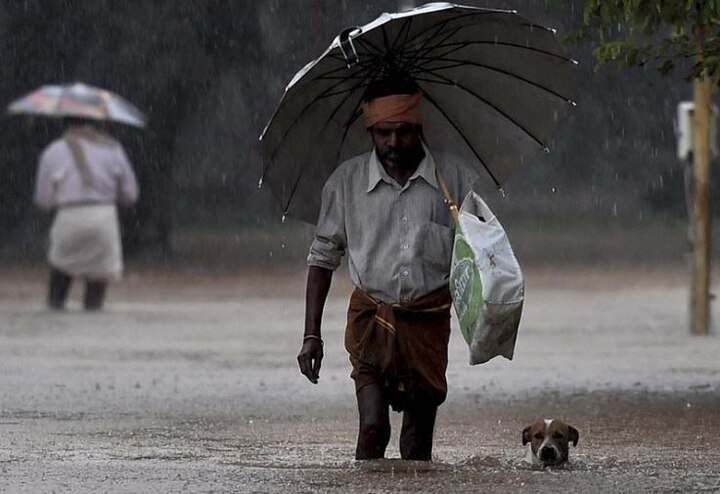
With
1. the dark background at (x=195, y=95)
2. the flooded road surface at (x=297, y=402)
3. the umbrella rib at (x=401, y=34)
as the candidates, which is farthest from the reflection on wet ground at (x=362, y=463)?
the dark background at (x=195, y=95)

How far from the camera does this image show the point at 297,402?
42.1 ft

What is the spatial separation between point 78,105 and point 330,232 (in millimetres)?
14174

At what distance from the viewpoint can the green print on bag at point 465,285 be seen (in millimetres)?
8031

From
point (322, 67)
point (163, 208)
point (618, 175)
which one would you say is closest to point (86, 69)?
point (163, 208)

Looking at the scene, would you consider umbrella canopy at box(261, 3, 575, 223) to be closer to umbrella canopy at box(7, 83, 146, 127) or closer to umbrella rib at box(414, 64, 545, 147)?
umbrella rib at box(414, 64, 545, 147)

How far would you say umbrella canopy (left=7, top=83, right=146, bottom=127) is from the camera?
22.2m

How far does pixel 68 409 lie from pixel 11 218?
19.8m

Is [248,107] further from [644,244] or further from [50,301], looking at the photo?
[50,301]

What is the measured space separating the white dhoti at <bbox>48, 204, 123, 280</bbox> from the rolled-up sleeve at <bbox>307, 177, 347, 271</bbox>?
12.6 m

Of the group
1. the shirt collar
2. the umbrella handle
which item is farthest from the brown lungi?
the umbrella handle

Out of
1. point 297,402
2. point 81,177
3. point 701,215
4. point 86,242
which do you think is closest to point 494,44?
point 297,402

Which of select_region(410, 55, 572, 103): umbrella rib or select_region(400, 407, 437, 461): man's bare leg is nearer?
select_region(400, 407, 437, 461): man's bare leg

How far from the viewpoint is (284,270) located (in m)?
27.5

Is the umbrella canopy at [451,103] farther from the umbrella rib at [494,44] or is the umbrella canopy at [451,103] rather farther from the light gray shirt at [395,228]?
the light gray shirt at [395,228]
